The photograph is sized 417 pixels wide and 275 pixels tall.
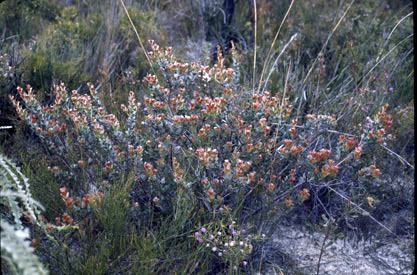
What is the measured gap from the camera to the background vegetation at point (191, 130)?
2.15 metres

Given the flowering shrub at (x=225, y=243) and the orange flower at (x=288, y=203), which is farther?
the orange flower at (x=288, y=203)

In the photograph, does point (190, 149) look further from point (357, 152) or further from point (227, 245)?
point (357, 152)

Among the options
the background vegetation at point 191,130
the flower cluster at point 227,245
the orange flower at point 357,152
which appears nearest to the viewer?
the flower cluster at point 227,245

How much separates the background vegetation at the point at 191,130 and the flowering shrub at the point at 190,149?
18 millimetres

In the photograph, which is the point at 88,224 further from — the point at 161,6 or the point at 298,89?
the point at 161,6

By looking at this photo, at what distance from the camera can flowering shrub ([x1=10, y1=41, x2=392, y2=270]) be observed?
2285mm

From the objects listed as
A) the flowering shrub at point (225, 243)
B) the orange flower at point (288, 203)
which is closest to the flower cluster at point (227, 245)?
the flowering shrub at point (225, 243)

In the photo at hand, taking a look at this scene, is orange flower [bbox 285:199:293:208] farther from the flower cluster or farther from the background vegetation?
the flower cluster

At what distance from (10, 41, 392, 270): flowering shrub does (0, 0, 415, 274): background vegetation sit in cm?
2

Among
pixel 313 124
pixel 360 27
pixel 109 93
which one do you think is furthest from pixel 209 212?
pixel 360 27

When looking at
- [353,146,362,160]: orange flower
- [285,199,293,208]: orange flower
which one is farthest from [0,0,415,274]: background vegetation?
[353,146,362,160]: orange flower

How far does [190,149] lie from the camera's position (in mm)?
2271

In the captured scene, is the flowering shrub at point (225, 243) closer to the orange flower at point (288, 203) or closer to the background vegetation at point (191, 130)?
the background vegetation at point (191, 130)

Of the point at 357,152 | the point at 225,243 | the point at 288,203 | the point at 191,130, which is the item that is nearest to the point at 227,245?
the point at 225,243
